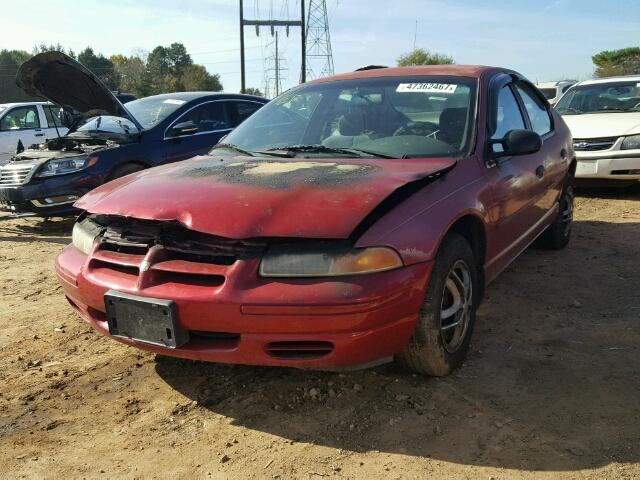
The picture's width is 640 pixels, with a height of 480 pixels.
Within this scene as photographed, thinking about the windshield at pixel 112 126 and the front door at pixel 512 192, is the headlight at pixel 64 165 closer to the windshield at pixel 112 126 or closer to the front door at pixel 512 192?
the windshield at pixel 112 126

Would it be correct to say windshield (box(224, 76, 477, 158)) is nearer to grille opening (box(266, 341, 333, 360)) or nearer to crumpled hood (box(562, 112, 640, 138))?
grille opening (box(266, 341, 333, 360))

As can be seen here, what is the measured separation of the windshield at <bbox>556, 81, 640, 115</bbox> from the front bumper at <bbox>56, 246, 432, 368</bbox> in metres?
7.31

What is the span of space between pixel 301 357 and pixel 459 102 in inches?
77.1

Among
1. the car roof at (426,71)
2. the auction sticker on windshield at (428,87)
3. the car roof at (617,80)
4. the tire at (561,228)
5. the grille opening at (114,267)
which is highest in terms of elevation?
the car roof at (426,71)

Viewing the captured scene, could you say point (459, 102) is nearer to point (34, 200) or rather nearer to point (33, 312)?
point (33, 312)

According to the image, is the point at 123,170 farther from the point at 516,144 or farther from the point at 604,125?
the point at 604,125

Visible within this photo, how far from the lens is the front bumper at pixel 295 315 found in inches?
90.1

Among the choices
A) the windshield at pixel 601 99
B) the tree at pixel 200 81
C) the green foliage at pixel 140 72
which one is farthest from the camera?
the tree at pixel 200 81

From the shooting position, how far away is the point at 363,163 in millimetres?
3088

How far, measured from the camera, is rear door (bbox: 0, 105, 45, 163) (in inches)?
413

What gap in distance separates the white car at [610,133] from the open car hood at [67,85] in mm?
5768

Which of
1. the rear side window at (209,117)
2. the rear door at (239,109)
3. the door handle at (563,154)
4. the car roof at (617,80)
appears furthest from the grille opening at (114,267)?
the car roof at (617,80)

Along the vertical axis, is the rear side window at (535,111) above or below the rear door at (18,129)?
above

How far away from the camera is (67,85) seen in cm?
666
